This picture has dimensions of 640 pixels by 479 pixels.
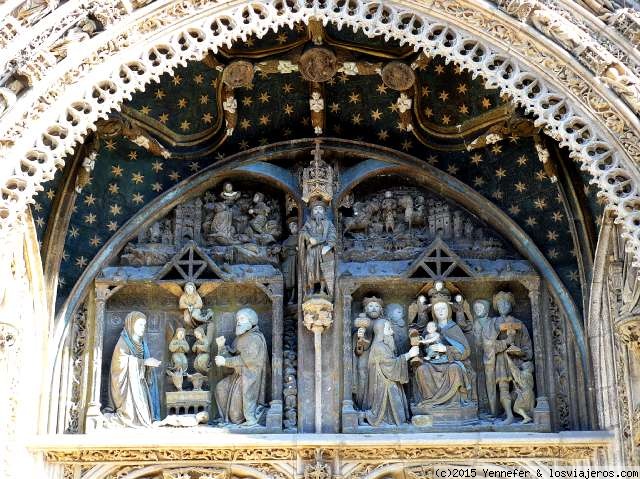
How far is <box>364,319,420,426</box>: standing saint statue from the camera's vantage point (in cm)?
1455

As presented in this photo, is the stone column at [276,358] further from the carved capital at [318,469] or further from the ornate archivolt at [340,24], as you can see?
the ornate archivolt at [340,24]

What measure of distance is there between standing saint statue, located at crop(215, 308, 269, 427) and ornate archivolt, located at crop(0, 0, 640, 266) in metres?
2.65

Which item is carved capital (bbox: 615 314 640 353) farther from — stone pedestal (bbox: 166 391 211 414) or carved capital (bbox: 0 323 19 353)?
carved capital (bbox: 0 323 19 353)

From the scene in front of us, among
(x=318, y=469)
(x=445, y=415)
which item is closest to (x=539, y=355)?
(x=445, y=415)

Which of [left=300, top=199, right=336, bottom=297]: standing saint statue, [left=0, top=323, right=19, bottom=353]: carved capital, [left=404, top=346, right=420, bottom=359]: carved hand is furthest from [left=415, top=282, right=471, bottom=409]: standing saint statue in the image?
[left=0, top=323, right=19, bottom=353]: carved capital

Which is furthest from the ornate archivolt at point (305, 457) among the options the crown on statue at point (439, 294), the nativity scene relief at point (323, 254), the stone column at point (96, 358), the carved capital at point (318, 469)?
the crown on statue at point (439, 294)

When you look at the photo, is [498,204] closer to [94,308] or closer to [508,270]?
[508,270]

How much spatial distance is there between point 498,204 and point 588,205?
1037 millimetres

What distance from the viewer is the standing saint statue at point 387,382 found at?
573 inches

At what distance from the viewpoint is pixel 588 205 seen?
580 inches

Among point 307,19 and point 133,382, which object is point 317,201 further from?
point 133,382

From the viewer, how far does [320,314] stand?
14719mm

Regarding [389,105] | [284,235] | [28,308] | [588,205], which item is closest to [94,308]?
[28,308]

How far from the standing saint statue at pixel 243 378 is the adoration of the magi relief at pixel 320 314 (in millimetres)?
14
